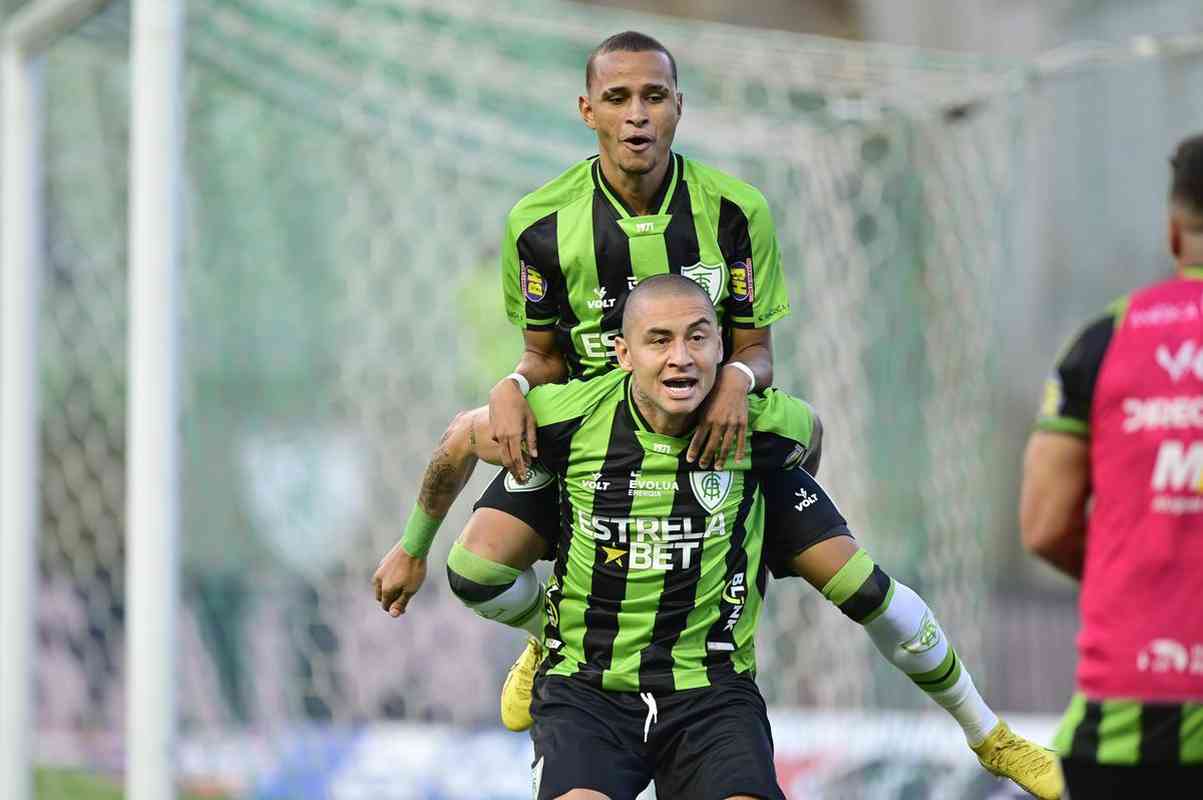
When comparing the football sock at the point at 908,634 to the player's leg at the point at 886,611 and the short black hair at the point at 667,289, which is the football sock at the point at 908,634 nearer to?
the player's leg at the point at 886,611

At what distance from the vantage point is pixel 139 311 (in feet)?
20.4

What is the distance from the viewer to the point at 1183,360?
330 cm

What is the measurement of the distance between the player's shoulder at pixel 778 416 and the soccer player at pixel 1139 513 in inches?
32.8

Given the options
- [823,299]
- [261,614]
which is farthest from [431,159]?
[261,614]

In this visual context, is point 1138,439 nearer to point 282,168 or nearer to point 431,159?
point 431,159

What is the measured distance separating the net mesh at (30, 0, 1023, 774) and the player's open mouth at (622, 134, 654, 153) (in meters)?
3.42

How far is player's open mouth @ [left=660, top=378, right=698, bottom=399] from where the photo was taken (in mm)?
3943

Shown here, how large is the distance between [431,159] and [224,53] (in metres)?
1.35

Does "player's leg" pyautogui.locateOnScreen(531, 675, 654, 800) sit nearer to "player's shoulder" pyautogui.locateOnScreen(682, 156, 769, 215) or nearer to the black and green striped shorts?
the black and green striped shorts

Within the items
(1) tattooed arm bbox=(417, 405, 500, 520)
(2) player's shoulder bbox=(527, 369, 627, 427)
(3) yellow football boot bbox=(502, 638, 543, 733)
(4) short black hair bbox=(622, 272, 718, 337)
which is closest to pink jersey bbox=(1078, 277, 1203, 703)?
(4) short black hair bbox=(622, 272, 718, 337)

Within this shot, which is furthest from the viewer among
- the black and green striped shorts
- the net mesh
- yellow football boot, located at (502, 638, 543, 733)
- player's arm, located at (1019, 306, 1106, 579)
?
the net mesh

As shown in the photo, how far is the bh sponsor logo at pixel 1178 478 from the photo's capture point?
328 centimetres

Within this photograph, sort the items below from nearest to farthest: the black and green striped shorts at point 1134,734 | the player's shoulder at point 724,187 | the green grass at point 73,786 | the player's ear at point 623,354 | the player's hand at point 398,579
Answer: the black and green striped shorts at point 1134,734
the player's ear at point 623,354
the player's shoulder at point 724,187
the player's hand at point 398,579
the green grass at point 73,786

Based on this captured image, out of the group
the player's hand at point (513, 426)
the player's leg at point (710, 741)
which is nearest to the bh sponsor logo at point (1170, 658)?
the player's leg at point (710, 741)
